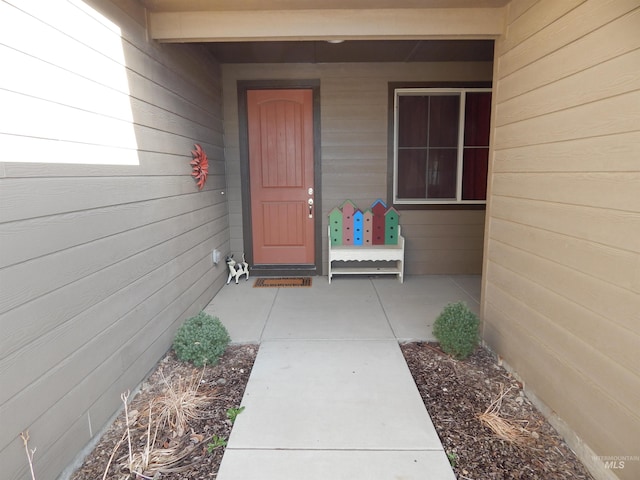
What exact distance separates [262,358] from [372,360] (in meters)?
0.73

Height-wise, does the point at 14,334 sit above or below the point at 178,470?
above

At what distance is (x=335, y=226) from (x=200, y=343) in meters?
2.46

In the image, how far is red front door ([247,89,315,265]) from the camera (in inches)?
180

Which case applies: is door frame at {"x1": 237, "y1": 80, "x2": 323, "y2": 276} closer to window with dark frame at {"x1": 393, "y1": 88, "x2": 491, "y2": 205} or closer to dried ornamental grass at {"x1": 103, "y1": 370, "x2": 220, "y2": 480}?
window with dark frame at {"x1": 393, "y1": 88, "x2": 491, "y2": 205}

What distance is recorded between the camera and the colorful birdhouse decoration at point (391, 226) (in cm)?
468

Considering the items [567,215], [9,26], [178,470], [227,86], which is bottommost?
[178,470]

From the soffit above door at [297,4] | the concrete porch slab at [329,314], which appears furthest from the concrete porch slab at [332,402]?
the soffit above door at [297,4]

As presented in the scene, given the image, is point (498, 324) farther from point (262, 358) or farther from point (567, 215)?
point (262, 358)

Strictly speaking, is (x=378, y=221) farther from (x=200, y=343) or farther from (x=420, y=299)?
(x=200, y=343)

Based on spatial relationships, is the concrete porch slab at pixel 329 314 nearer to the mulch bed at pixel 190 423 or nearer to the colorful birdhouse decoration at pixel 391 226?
the mulch bed at pixel 190 423

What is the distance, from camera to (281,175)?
4680mm

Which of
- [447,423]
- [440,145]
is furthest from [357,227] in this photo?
[447,423]

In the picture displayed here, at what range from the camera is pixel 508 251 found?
2.54m

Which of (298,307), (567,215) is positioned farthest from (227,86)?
(567,215)
